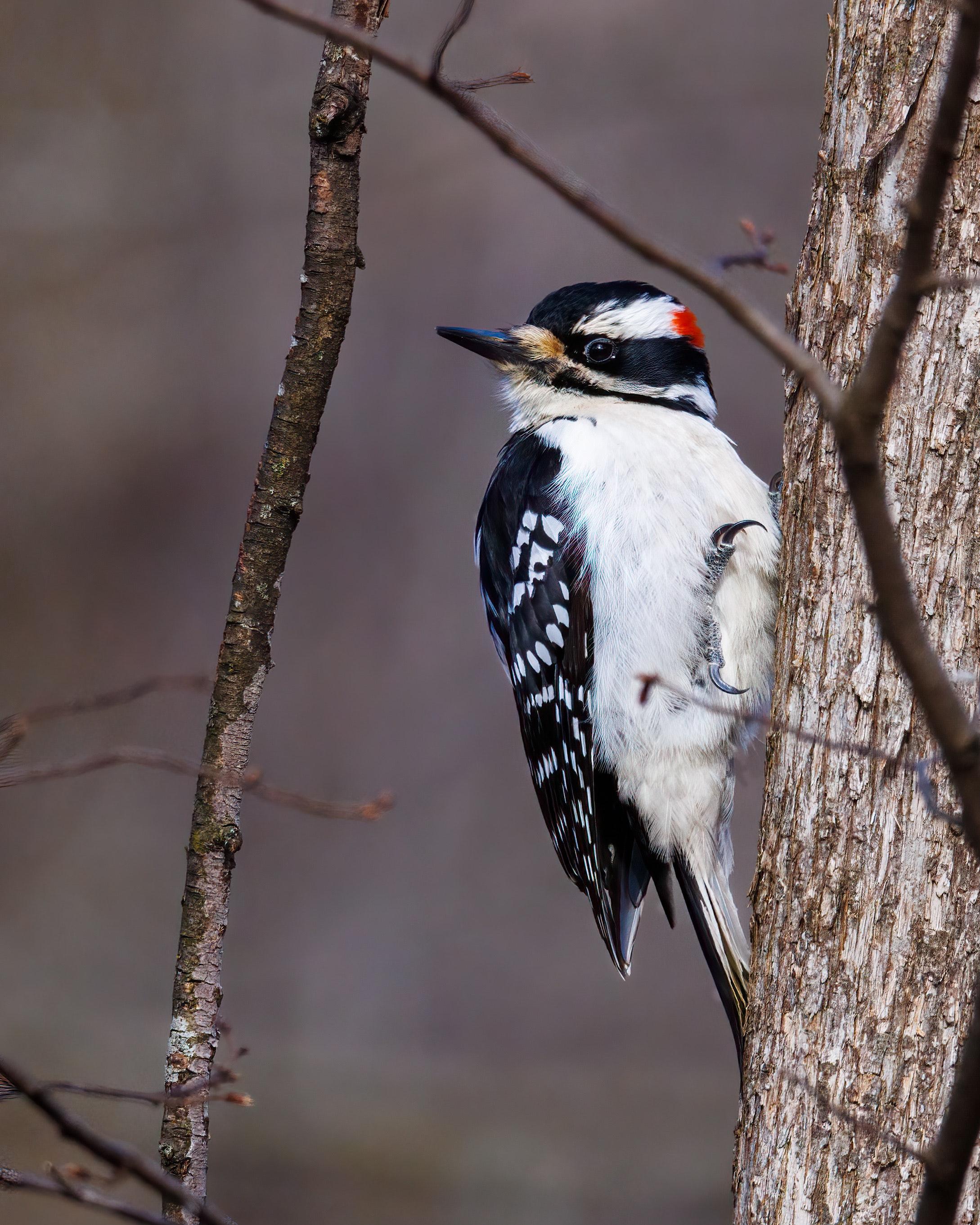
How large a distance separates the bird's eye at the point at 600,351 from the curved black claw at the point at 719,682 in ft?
2.80

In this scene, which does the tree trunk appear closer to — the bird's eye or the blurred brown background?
the bird's eye

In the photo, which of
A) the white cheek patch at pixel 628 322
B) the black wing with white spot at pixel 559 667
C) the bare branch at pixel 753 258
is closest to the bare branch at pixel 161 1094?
the black wing with white spot at pixel 559 667

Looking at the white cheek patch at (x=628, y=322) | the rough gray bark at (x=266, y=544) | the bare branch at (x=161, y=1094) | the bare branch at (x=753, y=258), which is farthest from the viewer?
the white cheek patch at (x=628, y=322)

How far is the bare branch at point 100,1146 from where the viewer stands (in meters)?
1.12

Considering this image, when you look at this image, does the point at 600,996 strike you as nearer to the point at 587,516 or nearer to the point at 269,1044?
the point at 269,1044

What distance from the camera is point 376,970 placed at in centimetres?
605

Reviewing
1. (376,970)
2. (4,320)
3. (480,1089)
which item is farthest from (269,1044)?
(4,320)

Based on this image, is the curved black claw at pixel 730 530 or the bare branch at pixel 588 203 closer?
the bare branch at pixel 588 203

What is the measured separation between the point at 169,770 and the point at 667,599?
1.31m

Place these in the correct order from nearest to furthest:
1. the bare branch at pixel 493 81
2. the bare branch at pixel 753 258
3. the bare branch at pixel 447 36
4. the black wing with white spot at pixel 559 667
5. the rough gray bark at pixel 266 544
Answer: the bare branch at pixel 447 36 → the bare branch at pixel 493 81 → the bare branch at pixel 753 258 → the rough gray bark at pixel 266 544 → the black wing with white spot at pixel 559 667

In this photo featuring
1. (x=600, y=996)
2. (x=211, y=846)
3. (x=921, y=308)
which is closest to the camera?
(x=921, y=308)

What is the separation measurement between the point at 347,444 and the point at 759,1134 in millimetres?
4626

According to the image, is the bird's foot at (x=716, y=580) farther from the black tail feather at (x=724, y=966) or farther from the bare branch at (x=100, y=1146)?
the bare branch at (x=100, y=1146)

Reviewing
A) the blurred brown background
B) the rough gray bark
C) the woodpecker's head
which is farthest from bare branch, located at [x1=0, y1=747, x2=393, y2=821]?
the blurred brown background
